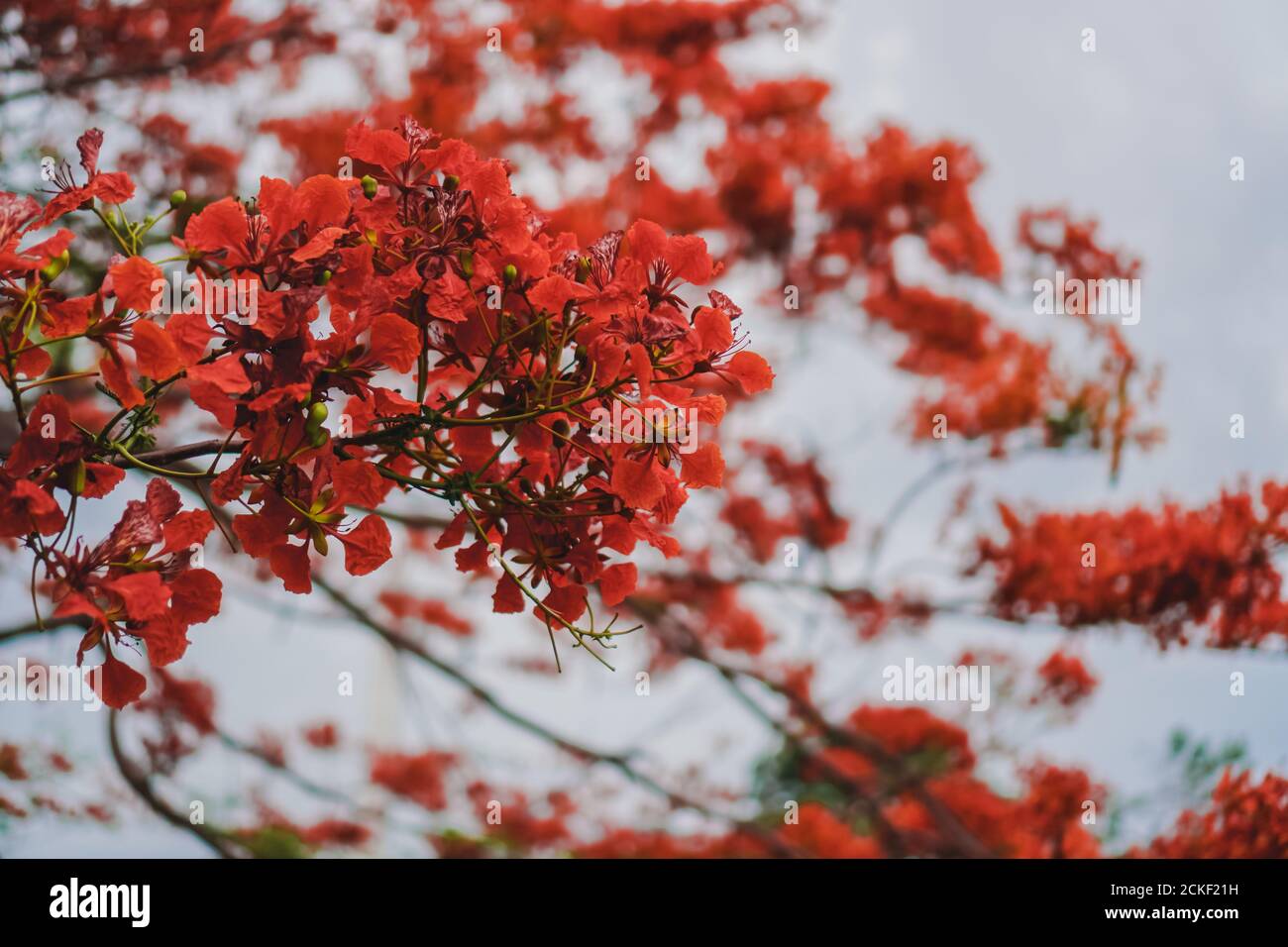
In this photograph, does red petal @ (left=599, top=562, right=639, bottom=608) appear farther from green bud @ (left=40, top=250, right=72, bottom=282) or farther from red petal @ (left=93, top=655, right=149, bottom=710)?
green bud @ (left=40, top=250, right=72, bottom=282)

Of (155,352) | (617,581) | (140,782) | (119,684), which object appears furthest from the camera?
(140,782)

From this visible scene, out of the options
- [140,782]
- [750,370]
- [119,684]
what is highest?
[750,370]

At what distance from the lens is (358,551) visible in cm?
106

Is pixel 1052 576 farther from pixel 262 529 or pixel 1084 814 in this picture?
pixel 262 529

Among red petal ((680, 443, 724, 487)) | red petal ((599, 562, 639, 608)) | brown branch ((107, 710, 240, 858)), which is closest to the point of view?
red petal ((680, 443, 724, 487))

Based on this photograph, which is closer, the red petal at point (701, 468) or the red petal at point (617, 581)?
the red petal at point (701, 468)

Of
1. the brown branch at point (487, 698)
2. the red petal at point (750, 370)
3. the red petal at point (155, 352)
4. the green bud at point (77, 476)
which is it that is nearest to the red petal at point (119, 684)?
the green bud at point (77, 476)

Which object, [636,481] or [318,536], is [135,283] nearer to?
[318,536]

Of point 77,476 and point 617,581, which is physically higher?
point 77,476

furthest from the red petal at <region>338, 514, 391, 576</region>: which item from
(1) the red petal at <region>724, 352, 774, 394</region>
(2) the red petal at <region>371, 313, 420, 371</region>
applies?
(1) the red petal at <region>724, 352, 774, 394</region>

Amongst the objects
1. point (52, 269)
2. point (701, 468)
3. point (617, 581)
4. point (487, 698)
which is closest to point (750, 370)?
point (701, 468)

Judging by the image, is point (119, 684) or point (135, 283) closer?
point (135, 283)

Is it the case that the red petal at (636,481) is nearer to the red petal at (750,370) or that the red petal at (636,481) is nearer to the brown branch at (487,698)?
the red petal at (750,370)

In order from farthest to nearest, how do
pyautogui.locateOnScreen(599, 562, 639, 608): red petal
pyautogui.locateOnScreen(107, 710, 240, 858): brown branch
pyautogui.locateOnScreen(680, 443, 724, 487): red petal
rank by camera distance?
pyautogui.locateOnScreen(107, 710, 240, 858): brown branch, pyautogui.locateOnScreen(599, 562, 639, 608): red petal, pyautogui.locateOnScreen(680, 443, 724, 487): red petal
